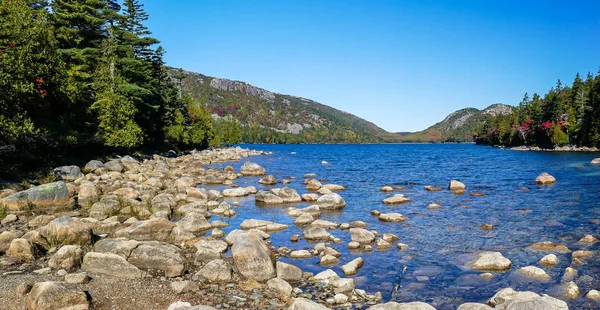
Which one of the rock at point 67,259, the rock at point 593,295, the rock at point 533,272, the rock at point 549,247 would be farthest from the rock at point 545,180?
the rock at point 67,259

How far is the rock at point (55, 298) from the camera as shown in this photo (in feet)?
27.9

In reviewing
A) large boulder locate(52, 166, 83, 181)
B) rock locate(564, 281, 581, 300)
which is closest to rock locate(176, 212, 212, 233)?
rock locate(564, 281, 581, 300)

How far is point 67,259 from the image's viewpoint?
38.4 feet

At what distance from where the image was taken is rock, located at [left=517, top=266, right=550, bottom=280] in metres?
12.0

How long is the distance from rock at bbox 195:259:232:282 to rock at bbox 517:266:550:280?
990cm

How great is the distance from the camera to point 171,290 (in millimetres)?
10359

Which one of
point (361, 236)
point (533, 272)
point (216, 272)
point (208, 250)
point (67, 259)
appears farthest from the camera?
point (361, 236)

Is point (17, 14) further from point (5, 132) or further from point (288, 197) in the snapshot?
point (288, 197)

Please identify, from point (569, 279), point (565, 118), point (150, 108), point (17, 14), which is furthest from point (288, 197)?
point (565, 118)

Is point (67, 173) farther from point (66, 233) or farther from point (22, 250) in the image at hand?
point (22, 250)

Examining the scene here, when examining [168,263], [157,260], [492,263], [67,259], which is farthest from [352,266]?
[67,259]

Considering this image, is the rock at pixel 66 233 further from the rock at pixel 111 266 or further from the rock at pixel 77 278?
the rock at pixel 77 278

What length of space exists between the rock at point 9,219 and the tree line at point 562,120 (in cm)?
10509

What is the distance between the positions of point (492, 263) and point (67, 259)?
14.5 meters
